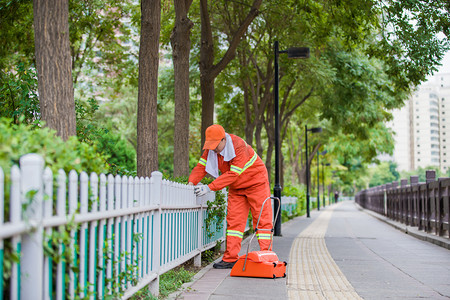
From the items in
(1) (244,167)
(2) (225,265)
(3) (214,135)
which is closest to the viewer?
(3) (214,135)

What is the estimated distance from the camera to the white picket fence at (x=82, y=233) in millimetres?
2770

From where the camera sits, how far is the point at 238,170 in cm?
721

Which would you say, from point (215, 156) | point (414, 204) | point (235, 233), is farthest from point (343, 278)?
point (414, 204)

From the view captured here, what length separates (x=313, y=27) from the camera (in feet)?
55.5

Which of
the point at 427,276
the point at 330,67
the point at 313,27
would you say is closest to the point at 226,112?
the point at 330,67

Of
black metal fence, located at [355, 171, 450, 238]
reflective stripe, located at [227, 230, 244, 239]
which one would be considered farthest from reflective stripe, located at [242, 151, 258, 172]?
black metal fence, located at [355, 171, 450, 238]

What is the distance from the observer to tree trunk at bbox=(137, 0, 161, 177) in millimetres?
8430

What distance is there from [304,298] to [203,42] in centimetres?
903

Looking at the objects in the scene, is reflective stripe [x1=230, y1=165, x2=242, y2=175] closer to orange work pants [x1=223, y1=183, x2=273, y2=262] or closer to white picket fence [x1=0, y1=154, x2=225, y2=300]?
orange work pants [x1=223, y1=183, x2=273, y2=262]

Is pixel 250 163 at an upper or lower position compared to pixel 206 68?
lower

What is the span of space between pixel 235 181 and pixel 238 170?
339mm

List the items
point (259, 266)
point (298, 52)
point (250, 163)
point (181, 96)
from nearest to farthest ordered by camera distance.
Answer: point (259, 266) → point (250, 163) → point (181, 96) → point (298, 52)

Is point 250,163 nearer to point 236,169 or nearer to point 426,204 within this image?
point 236,169

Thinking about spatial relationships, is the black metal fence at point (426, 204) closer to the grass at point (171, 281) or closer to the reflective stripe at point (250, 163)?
the reflective stripe at point (250, 163)
